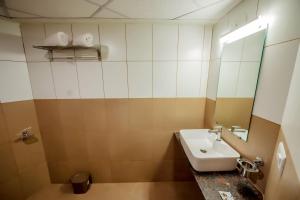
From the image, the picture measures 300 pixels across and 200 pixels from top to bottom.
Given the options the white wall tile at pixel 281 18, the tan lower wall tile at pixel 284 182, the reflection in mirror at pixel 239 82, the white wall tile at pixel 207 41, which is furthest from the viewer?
the white wall tile at pixel 207 41

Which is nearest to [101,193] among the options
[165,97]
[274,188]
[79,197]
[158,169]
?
[79,197]

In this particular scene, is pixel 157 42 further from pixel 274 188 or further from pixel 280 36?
pixel 274 188

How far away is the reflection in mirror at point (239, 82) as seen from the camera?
102cm

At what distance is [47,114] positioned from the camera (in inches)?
70.4

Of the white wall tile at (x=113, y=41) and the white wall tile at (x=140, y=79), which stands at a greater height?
the white wall tile at (x=113, y=41)

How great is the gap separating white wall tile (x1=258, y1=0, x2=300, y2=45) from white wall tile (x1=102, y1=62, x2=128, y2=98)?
1353 millimetres

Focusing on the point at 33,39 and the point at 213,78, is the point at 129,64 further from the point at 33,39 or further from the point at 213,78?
the point at 33,39

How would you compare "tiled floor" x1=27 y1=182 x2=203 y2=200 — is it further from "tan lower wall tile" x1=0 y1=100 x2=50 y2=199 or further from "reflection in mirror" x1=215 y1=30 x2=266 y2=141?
"reflection in mirror" x1=215 y1=30 x2=266 y2=141

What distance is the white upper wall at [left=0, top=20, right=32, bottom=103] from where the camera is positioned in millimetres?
1464

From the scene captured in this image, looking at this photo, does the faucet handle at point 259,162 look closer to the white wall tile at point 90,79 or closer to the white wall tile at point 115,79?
the white wall tile at point 115,79

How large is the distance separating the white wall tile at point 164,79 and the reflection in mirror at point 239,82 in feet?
1.76

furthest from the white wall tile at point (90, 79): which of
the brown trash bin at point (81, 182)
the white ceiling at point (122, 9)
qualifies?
the brown trash bin at point (81, 182)

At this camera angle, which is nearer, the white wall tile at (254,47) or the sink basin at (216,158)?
the white wall tile at (254,47)

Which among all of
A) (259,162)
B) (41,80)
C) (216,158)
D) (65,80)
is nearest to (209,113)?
(216,158)
